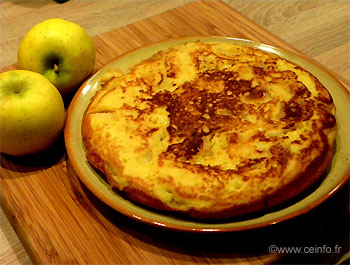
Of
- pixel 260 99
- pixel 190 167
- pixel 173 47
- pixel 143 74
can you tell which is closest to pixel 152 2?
pixel 173 47

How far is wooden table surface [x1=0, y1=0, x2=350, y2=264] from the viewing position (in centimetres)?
149

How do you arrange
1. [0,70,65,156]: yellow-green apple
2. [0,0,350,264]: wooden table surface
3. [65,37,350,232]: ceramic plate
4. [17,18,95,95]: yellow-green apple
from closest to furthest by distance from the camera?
[65,37,350,232]: ceramic plate
[0,70,65,156]: yellow-green apple
[17,18,95,95]: yellow-green apple
[0,0,350,264]: wooden table surface

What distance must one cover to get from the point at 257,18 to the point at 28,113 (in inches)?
37.6

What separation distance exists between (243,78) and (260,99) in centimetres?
8

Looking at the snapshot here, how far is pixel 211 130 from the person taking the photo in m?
0.98

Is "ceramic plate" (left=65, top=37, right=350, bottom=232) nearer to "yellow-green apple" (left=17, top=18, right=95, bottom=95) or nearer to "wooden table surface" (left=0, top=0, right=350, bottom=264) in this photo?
"yellow-green apple" (left=17, top=18, right=95, bottom=95)

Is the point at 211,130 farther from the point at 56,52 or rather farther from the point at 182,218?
the point at 56,52

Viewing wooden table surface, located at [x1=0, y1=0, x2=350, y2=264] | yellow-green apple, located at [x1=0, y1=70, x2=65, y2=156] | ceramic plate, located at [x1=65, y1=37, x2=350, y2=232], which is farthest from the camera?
wooden table surface, located at [x1=0, y1=0, x2=350, y2=264]

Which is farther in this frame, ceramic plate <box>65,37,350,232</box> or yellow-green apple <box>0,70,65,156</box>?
yellow-green apple <box>0,70,65,156</box>

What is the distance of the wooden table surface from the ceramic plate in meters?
0.27

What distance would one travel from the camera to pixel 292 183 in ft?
2.88

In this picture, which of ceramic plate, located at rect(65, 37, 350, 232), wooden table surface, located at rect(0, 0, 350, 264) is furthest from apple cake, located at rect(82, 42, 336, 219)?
wooden table surface, located at rect(0, 0, 350, 264)

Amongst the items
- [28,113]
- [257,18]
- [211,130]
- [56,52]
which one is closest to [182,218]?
[211,130]

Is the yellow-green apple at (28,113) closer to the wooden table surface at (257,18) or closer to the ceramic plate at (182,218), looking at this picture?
the ceramic plate at (182,218)
